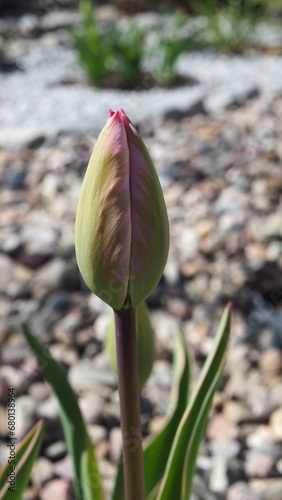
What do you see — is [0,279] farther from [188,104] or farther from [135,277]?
[188,104]

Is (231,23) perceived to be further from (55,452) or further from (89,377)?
(55,452)

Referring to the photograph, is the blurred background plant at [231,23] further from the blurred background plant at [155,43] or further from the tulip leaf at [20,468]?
the tulip leaf at [20,468]

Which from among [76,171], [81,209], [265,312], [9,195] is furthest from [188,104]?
[81,209]

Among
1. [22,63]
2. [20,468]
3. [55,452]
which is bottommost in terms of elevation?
[20,468]

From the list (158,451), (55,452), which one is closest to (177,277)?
(55,452)

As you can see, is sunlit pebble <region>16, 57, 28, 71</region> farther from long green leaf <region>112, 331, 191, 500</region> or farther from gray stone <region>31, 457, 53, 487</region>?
long green leaf <region>112, 331, 191, 500</region>

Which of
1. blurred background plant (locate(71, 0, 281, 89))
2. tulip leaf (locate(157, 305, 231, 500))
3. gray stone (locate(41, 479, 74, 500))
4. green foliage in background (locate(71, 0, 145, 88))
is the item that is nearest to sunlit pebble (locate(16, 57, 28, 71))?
blurred background plant (locate(71, 0, 281, 89))
